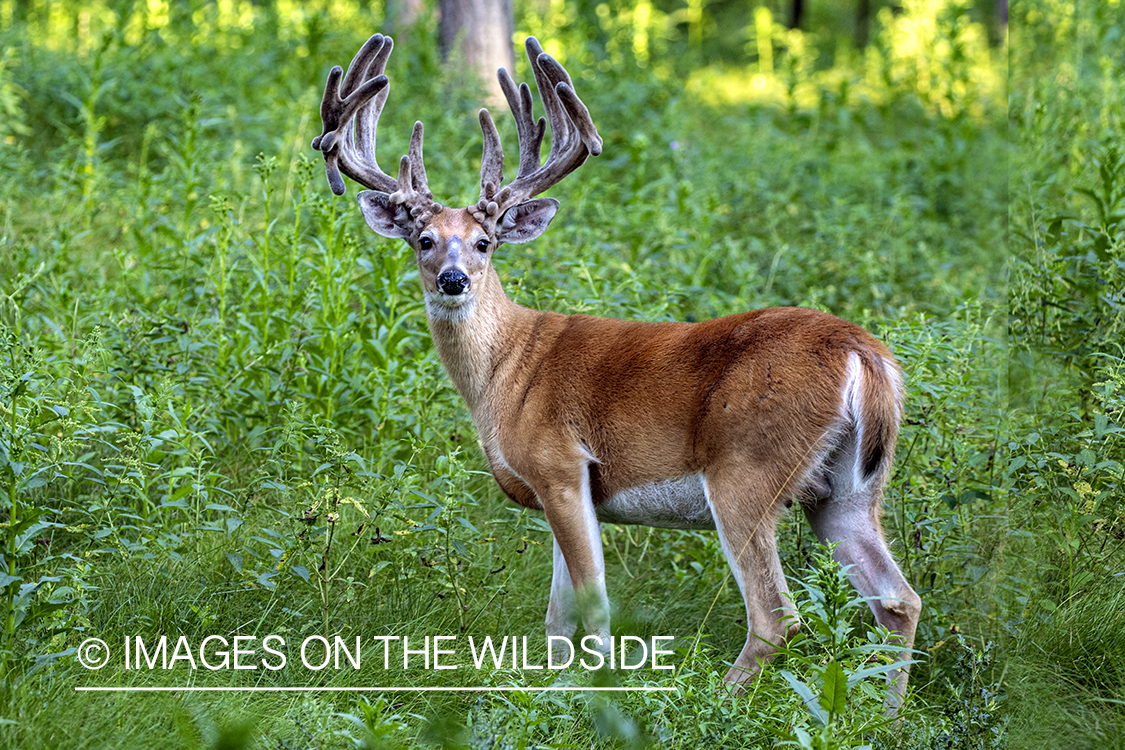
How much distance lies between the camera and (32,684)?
3.29 m

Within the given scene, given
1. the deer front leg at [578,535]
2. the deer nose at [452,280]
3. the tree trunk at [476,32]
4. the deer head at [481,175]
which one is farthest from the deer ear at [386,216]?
the tree trunk at [476,32]

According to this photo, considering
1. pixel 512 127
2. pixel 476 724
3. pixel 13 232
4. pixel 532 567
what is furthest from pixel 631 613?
pixel 512 127

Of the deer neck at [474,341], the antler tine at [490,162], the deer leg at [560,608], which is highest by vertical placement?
the antler tine at [490,162]

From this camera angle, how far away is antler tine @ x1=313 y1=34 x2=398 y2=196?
462cm

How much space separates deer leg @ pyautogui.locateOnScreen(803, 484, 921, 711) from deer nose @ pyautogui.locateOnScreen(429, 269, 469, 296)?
158 centimetres

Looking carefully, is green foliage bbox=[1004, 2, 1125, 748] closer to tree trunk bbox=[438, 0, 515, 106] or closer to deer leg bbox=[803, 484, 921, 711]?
deer leg bbox=[803, 484, 921, 711]

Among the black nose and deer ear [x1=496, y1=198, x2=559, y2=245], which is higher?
deer ear [x1=496, y1=198, x2=559, y2=245]

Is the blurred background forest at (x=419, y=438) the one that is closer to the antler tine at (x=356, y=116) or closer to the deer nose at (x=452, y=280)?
the antler tine at (x=356, y=116)

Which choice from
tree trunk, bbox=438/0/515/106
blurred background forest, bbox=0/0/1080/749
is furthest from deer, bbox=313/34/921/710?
tree trunk, bbox=438/0/515/106

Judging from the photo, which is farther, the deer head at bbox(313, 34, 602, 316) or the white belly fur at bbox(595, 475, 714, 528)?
the deer head at bbox(313, 34, 602, 316)

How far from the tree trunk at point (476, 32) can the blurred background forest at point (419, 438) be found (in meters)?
1.06

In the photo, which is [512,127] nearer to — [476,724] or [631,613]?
[631,613]

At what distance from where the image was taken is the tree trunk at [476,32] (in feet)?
33.1

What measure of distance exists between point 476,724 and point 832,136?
28.5 ft
